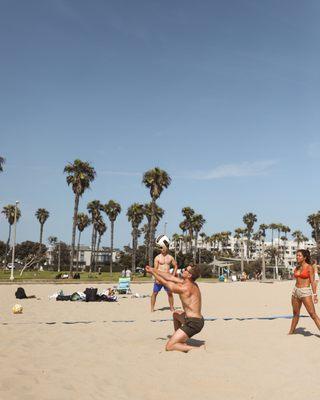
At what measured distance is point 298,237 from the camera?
484 ft

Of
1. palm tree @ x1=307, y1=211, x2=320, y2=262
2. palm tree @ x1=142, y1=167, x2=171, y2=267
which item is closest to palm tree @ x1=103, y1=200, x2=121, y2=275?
palm tree @ x1=142, y1=167, x2=171, y2=267

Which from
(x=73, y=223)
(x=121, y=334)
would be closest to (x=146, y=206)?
(x=73, y=223)

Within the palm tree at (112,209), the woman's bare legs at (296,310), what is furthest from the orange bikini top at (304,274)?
the palm tree at (112,209)

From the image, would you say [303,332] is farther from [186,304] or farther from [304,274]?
[186,304]

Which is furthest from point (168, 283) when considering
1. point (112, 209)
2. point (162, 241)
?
point (112, 209)

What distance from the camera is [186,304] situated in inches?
283

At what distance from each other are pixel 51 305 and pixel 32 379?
943 cm

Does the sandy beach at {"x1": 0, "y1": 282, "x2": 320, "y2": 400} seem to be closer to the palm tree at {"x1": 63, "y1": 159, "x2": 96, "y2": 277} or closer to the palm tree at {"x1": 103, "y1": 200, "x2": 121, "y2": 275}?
the palm tree at {"x1": 63, "y1": 159, "x2": 96, "y2": 277}

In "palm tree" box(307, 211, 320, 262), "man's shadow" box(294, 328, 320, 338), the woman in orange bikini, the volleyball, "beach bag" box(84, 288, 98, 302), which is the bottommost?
"man's shadow" box(294, 328, 320, 338)

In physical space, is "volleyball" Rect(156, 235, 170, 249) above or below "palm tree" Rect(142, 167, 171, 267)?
below

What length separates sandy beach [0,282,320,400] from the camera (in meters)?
4.92

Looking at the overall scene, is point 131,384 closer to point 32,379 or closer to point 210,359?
point 32,379

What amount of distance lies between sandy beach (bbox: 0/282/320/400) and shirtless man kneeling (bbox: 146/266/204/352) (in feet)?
0.78

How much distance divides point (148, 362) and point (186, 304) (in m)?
1.25
